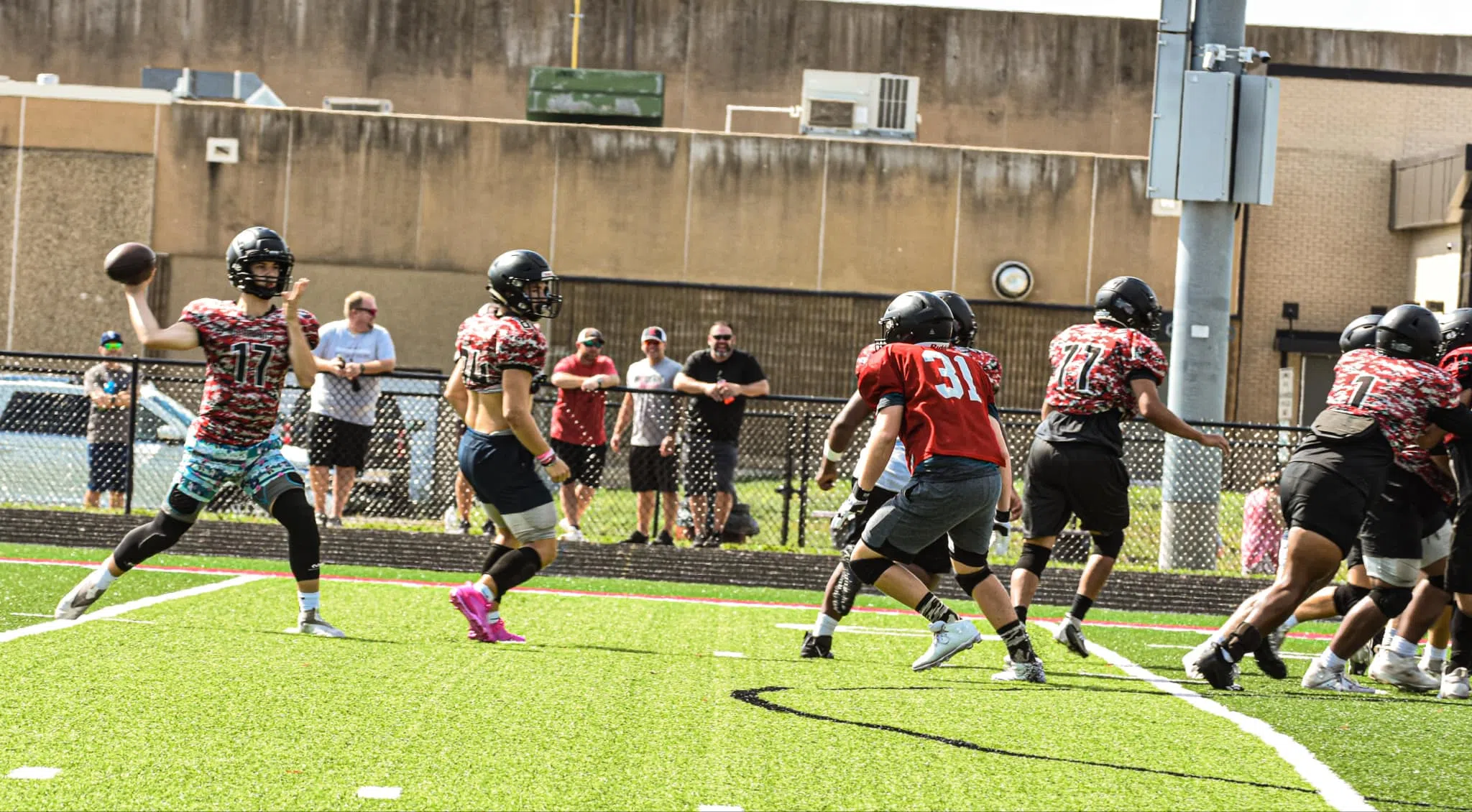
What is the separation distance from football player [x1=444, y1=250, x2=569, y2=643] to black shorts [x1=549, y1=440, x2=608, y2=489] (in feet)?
17.6

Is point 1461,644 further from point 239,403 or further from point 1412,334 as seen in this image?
point 239,403

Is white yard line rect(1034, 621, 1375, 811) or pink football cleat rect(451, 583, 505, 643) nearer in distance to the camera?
white yard line rect(1034, 621, 1375, 811)

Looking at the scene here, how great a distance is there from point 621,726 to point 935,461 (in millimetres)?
2184

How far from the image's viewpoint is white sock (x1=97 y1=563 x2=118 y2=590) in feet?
24.7

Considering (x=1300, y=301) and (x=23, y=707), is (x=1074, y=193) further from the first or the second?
(x=23, y=707)

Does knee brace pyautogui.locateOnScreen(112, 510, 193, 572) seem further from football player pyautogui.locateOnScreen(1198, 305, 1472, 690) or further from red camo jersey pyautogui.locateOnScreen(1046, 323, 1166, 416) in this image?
football player pyautogui.locateOnScreen(1198, 305, 1472, 690)

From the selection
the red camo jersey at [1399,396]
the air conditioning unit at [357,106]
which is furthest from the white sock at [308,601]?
the air conditioning unit at [357,106]

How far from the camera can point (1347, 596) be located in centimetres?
783

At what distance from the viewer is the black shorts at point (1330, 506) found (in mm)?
7070

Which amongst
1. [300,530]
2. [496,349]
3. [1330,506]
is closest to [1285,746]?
[1330,506]

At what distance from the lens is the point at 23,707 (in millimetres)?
5320

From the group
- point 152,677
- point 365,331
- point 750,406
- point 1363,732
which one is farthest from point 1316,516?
point 750,406

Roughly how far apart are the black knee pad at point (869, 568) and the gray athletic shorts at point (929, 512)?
0.26 feet

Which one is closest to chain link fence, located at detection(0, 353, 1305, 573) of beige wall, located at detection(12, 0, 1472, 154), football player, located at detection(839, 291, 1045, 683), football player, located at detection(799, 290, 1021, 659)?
football player, located at detection(799, 290, 1021, 659)
